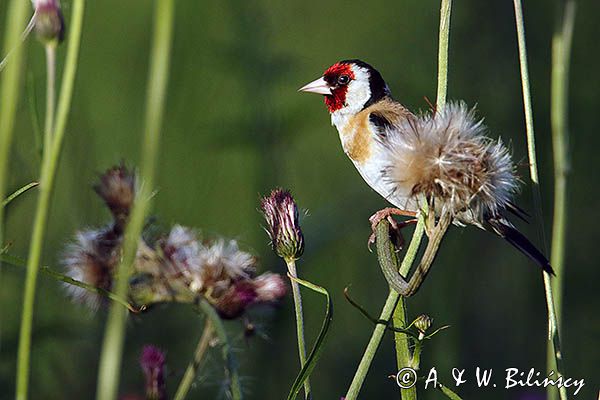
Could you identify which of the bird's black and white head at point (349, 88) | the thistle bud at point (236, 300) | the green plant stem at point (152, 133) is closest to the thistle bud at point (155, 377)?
the thistle bud at point (236, 300)

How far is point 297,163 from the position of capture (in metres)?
2.72

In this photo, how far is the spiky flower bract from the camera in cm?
75

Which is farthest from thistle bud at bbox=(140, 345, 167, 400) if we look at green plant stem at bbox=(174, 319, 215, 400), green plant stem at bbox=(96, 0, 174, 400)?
green plant stem at bbox=(96, 0, 174, 400)

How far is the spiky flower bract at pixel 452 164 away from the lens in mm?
750

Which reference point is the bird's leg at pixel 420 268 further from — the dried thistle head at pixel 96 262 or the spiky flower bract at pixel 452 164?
the dried thistle head at pixel 96 262

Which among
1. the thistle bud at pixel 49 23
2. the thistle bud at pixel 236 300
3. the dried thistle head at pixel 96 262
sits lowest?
the thistle bud at pixel 236 300

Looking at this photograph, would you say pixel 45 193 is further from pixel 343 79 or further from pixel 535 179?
pixel 343 79

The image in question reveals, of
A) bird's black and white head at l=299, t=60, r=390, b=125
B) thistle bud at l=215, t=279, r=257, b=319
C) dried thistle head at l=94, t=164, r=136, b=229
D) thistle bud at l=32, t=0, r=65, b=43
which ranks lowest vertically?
thistle bud at l=215, t=279, r=257, b=319

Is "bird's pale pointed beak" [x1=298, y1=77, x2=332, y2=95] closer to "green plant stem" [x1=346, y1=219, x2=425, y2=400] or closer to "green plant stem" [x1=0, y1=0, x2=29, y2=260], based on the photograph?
"green plant stem" [x1=346, y1=219, x2=425, y2=400]

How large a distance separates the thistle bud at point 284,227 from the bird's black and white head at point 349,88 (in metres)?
0.77

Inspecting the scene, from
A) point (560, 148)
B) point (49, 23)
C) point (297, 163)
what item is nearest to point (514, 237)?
point (560, 148)

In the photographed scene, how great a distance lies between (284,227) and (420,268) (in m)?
0.17

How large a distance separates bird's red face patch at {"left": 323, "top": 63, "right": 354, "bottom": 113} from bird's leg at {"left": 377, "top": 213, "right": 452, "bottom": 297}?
92 centimetres

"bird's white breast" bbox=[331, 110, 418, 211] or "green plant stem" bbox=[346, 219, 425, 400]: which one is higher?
"bird's white breast" bbox=[331, 110, 418, 211]
